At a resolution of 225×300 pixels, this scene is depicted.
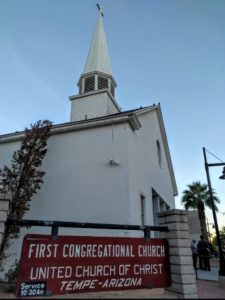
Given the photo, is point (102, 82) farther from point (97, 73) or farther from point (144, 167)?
point (144, 167)

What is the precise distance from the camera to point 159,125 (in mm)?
16438

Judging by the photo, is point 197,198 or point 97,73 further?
point 197,198

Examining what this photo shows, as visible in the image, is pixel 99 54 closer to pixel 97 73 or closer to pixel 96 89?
pixel 97 73

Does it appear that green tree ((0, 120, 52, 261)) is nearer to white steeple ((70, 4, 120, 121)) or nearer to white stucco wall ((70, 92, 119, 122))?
white stucco wall ((70, 92, 119, 122))

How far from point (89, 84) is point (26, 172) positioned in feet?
31.3

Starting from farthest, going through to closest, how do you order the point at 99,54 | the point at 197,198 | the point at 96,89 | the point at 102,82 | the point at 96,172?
the point at 197,198 < the point at 99,54 < the point at 102,82 < the point at 96,89 < the point at 96,172

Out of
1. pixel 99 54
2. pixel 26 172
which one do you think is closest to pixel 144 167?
pixel 26 172

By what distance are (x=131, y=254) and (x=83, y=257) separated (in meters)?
0.92

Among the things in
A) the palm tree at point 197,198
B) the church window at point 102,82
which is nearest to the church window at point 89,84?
the church window at point 102,82

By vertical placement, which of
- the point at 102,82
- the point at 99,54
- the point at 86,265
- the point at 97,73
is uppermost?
the point at 99,54

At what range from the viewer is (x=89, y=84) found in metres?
16.7

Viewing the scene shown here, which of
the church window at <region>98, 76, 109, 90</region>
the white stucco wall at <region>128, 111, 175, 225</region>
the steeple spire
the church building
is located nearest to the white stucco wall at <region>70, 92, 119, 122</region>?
the steeple spire

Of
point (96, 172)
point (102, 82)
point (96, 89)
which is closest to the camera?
point (96, 172)

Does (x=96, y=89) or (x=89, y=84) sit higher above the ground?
(x=89, y=84)
